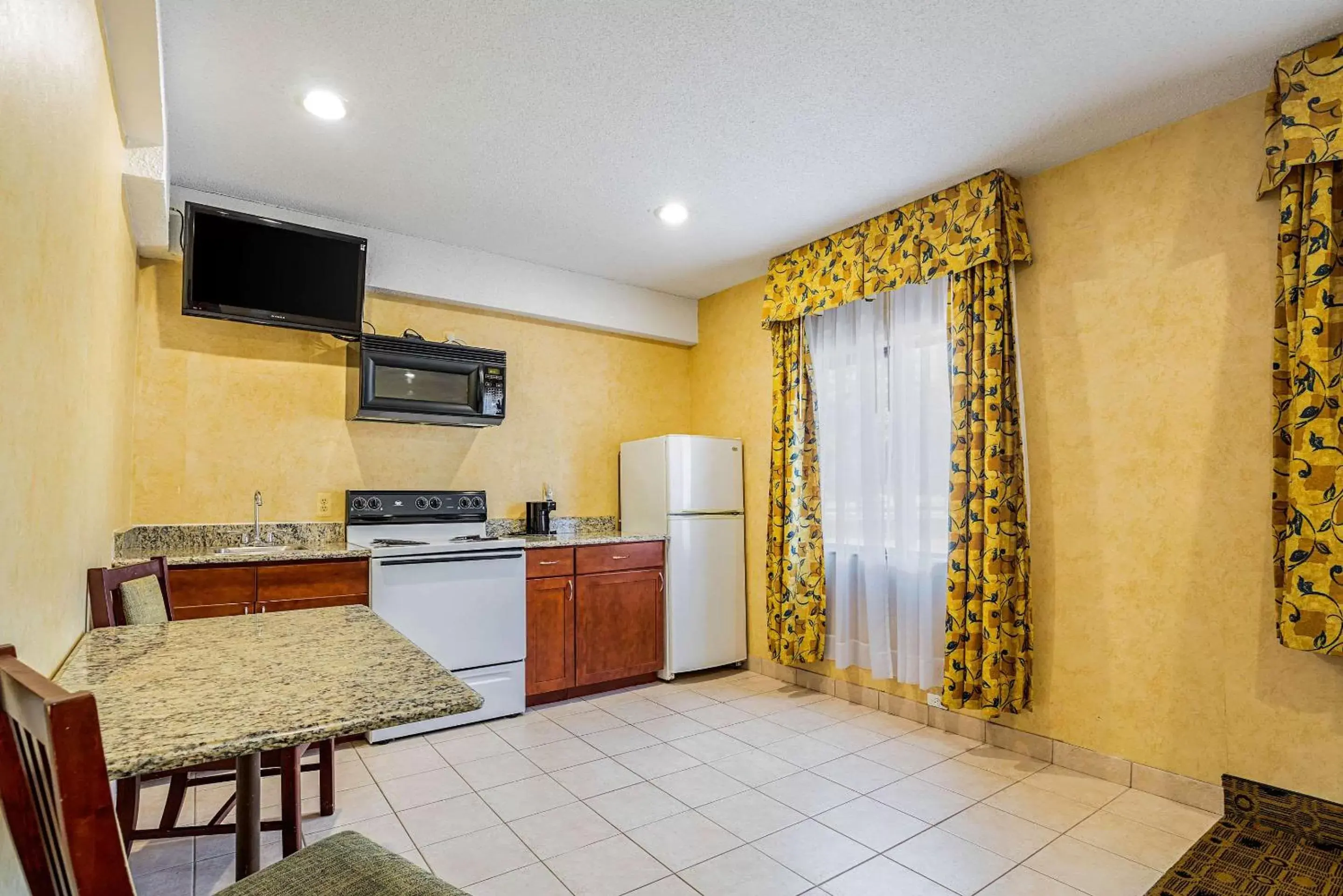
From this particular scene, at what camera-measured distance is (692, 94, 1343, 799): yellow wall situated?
2.44 m

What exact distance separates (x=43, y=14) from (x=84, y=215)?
24.5 inches

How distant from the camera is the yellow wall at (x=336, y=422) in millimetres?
3379

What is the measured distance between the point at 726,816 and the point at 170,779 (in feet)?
6.32

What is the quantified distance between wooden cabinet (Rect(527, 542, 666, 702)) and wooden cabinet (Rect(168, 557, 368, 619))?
0.95 m

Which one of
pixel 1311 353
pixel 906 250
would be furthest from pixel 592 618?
pixel 1311 353

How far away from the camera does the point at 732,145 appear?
9.54ft

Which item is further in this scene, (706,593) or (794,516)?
(706,593)

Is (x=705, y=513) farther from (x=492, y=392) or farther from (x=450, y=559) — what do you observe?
(x=450, y=559)

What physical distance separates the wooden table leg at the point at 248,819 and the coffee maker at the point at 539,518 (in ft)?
9.93

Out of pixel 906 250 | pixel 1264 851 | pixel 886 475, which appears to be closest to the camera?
pixel 1264 851

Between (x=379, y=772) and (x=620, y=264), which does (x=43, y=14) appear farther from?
(x=620, y=264)

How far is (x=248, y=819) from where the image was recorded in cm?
132

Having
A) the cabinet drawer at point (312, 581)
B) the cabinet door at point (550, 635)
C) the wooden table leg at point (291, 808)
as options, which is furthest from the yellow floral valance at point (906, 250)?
the wooden table leg at point (291, 808)

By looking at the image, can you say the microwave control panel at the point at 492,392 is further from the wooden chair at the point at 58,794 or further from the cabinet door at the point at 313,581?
the wooden chair at the point at 58,794
